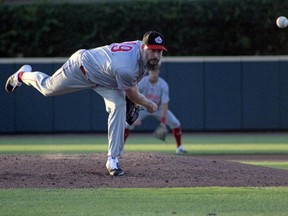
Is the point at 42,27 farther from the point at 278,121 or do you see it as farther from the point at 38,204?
the point at 38,204

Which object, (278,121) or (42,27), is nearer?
(278,121)

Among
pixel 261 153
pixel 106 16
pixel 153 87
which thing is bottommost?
pixel 261 153

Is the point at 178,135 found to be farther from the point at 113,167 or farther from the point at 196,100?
the point at 113,167

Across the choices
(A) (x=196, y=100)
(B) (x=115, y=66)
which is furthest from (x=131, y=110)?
(A) (x=196, y=100)

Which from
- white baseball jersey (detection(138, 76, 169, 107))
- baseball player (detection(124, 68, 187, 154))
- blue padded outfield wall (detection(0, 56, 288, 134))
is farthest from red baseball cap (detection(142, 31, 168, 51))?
blue padded outfield wall (detection(0, 56, 288, 134))

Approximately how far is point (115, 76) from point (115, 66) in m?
0.15

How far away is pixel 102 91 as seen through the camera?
35.1 feet

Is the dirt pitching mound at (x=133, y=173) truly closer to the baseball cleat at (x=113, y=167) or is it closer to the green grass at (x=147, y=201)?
the baseball cleat at (x=113, y=167)

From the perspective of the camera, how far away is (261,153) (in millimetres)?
16297

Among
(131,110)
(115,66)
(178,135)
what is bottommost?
(178,135)

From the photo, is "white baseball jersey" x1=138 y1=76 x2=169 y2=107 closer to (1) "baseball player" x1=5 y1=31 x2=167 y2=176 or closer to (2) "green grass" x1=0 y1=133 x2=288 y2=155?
(2) "green grass" x1=0 y1=133 x2=288 y2=155

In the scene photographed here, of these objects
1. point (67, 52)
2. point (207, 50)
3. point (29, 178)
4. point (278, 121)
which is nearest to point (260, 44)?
point (207, 50)

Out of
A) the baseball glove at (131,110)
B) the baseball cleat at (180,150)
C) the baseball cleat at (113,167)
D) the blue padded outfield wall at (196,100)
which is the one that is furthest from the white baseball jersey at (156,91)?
the baseball cleat at (113,167)

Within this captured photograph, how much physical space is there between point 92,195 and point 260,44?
15231 mm
